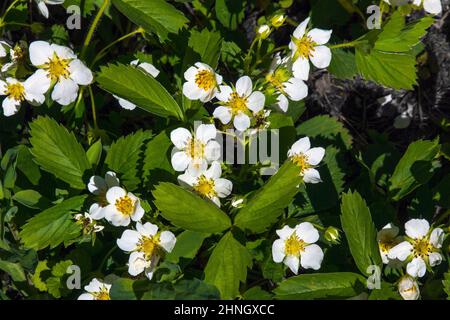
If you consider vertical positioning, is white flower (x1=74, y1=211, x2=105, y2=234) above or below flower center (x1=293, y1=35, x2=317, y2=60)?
below

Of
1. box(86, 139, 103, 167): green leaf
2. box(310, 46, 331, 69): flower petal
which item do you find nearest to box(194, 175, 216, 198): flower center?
box(86, 139, 103, 167): green leaf

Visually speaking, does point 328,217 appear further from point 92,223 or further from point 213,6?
point 213,6

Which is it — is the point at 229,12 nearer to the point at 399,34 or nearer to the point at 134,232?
the point at 399,34

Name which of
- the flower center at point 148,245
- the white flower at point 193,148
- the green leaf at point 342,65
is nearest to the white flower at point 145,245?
the flower center at point 148,245

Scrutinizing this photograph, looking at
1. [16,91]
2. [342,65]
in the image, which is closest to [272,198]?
[342,65]

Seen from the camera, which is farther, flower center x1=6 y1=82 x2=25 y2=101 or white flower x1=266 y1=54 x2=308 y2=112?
flower center x1=6 y1=82 x2=25 y2=101

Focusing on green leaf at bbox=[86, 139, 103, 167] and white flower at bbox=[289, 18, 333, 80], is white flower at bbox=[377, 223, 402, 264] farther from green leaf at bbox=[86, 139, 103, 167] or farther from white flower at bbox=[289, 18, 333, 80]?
green leaf at bbox=[86, 139, 103, 167]
